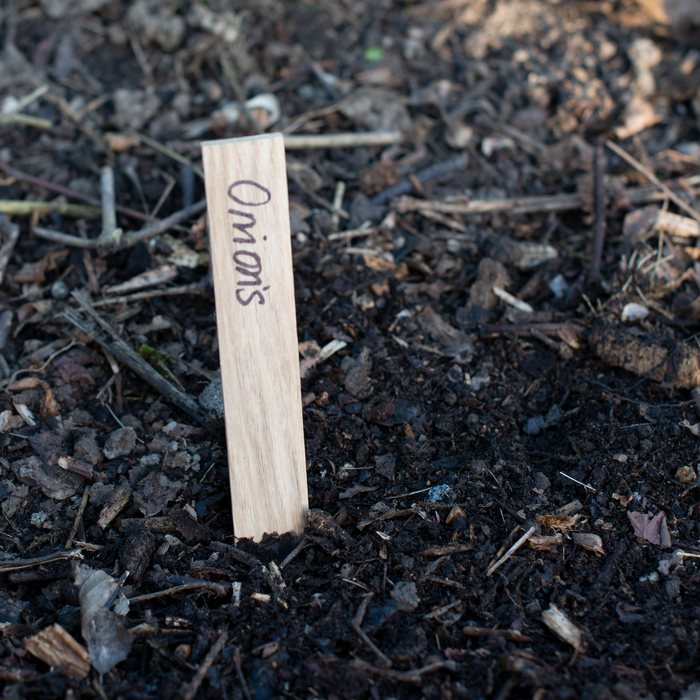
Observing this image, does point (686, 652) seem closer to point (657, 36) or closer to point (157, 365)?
point (157, 365)

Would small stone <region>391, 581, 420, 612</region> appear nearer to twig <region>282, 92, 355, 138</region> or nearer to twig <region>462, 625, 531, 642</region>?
twig <region>462, 625, 531, 642</region>

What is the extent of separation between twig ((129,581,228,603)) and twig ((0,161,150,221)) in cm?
224

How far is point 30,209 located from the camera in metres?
3.60

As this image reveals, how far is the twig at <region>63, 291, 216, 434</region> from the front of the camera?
2.73 m

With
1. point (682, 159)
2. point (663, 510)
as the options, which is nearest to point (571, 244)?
point (682, 159)

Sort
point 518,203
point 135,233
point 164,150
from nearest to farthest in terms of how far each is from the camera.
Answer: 1. point 135,233
2. point 518,203
3. point 164,150

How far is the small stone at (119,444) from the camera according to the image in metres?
2.62

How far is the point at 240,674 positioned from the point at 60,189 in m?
3.16

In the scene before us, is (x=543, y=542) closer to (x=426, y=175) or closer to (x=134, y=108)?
(x=426, y=175)

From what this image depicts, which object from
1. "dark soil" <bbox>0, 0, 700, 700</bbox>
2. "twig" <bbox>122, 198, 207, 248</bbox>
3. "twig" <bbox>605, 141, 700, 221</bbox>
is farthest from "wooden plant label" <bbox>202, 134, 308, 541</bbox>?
"twig" <bbox>605, 141, 700, 221</bbox>

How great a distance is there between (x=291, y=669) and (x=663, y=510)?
1600 mm

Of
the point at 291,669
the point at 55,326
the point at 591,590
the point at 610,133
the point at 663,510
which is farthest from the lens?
the point at 610,133

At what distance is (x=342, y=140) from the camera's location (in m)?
4.12

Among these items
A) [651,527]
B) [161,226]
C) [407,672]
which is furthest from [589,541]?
[161,226]
